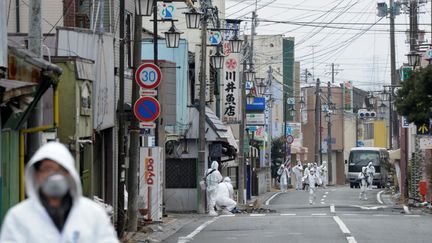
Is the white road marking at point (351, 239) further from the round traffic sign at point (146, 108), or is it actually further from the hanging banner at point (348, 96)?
the hanging banner at point (348, 96)

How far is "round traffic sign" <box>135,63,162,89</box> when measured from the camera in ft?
70.4

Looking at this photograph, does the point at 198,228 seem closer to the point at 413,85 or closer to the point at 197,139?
the point at 413,85

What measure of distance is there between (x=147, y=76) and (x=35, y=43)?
24.3 feet

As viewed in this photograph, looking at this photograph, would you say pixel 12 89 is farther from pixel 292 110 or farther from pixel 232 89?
pixel 292 110

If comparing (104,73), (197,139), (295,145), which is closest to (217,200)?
(197,139)

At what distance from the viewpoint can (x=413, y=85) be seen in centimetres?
2842

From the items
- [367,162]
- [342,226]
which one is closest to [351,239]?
[342,226]

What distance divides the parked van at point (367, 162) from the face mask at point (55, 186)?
232ft

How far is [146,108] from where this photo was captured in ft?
69.9

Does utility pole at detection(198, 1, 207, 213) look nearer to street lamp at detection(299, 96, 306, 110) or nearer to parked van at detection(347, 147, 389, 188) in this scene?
parked van at detection(347, 147, 389, 188)

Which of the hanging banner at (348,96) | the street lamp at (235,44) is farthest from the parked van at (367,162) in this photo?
the street lamp at (235,44)

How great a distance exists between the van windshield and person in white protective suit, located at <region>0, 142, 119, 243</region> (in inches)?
2840

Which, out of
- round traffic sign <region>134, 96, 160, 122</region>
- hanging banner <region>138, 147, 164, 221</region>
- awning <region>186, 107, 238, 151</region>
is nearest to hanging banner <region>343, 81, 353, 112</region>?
awning <region>186, 107, 238, 151</region>

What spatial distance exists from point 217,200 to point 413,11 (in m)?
17.8
